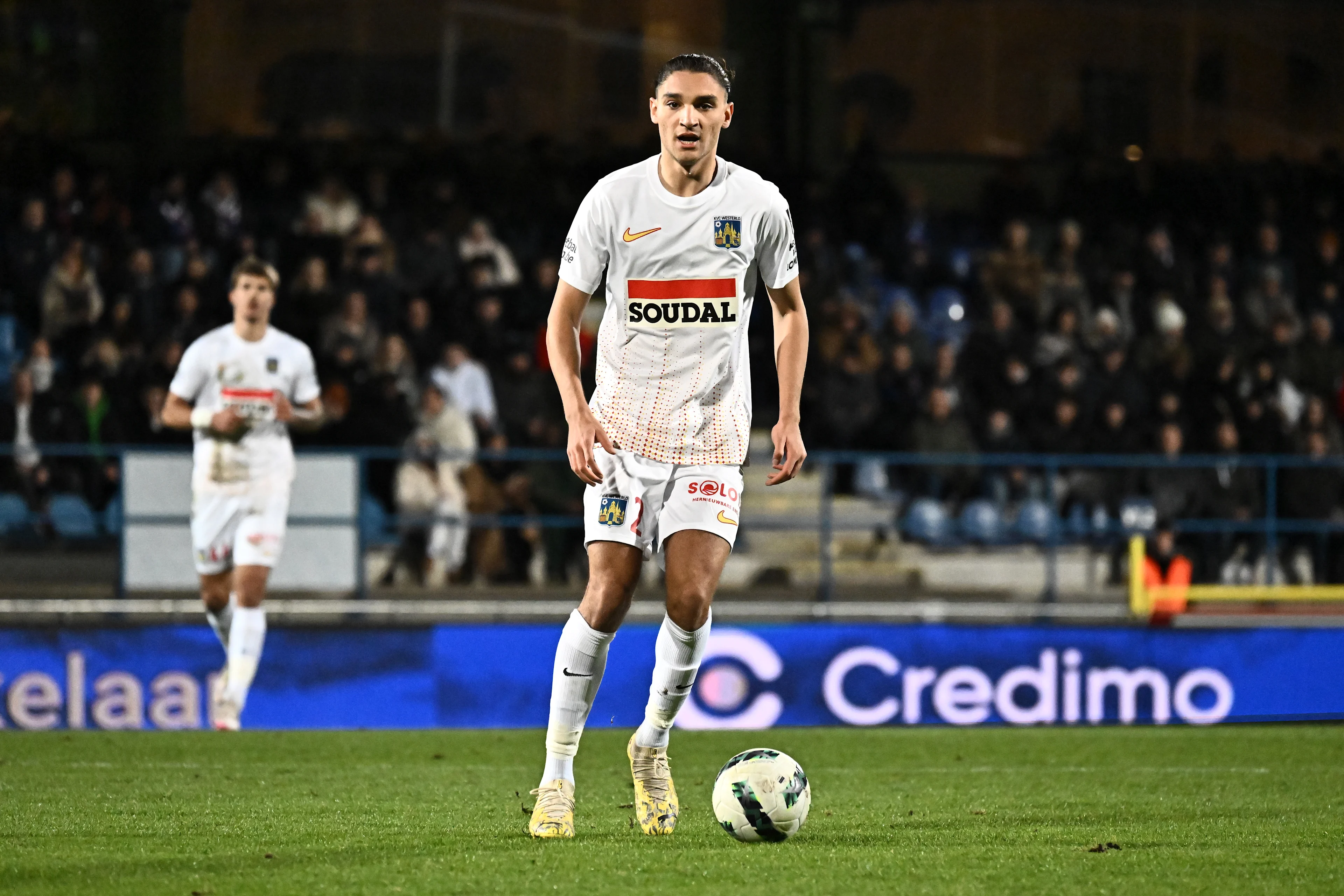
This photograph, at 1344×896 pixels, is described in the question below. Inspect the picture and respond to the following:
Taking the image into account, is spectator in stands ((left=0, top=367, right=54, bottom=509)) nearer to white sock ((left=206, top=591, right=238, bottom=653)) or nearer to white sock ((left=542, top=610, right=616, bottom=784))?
white sock ((left=206, top=591, right=238, bottom=653))

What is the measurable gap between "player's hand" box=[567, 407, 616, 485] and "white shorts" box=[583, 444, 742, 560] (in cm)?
8

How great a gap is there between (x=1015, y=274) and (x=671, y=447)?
12207 millimetres

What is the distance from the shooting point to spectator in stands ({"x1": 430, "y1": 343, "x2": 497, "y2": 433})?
13961 mm

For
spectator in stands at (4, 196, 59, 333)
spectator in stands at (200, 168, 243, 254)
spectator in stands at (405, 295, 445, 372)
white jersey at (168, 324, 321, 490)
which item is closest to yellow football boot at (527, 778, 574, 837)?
white jersey at (168, 324, 321, 490)

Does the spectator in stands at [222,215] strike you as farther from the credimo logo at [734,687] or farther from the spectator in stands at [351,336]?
the credimo logo at [734,687]

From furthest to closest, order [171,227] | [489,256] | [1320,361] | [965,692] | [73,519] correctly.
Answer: [1320,361], [171,227], [489,256], [73,519], [965,692]

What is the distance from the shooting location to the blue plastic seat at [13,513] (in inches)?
497

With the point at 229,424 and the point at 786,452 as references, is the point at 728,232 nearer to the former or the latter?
the point at 786,452

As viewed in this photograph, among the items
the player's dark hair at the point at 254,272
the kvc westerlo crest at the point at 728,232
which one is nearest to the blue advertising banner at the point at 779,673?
the player's dark hair at the point at 254,272

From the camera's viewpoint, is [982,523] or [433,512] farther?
[982,523]

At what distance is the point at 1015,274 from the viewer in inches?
669

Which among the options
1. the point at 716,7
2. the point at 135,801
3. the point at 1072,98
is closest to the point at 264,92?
the point at 716,7

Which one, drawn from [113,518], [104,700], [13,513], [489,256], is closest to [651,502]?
[104,700]

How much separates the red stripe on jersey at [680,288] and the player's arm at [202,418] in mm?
4566
